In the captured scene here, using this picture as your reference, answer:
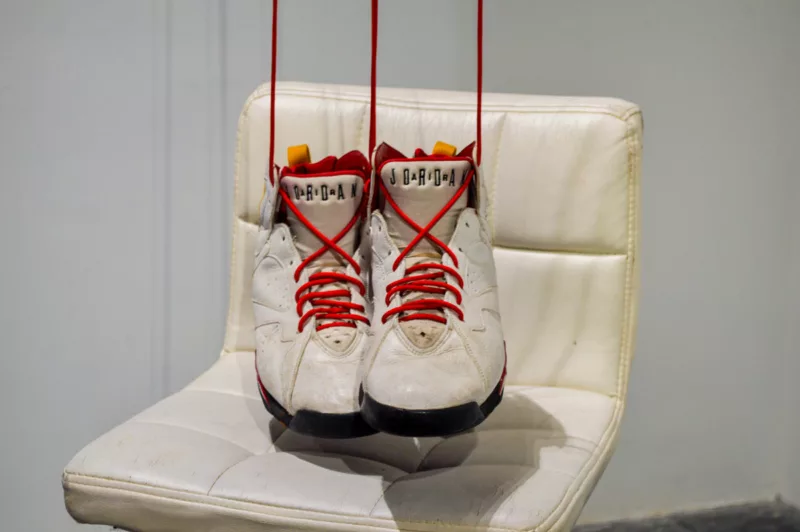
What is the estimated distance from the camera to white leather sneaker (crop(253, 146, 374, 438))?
764 mm

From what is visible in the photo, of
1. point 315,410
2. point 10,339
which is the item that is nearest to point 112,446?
point 315,410

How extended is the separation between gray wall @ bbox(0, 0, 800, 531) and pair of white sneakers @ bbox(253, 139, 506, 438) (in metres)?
0.54

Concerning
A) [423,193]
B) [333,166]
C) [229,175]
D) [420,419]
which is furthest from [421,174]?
[229,175]

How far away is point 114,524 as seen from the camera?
82cm

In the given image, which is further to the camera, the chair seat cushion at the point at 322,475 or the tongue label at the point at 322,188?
the tongue label at the point at 322,188

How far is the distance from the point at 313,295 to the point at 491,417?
0.28 meters

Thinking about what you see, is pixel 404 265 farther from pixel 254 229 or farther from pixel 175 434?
pixel 254 229

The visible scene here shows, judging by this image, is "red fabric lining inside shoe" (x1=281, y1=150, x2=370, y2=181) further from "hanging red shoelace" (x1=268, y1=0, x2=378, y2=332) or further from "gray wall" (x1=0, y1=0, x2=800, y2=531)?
"gray wall" (x1=0, y1=0, x2=800, y2=531)

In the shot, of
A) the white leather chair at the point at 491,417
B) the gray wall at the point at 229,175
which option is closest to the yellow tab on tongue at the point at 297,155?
the white leather chair at the point at 491,417

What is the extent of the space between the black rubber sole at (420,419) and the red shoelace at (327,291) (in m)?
0.13

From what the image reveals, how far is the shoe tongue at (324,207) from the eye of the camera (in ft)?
2.80

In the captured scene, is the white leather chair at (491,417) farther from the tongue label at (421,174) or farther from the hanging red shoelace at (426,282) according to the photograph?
the tongue label at (421,174)

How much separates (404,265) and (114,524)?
38 cm

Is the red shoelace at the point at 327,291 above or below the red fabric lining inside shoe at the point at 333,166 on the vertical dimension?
below
